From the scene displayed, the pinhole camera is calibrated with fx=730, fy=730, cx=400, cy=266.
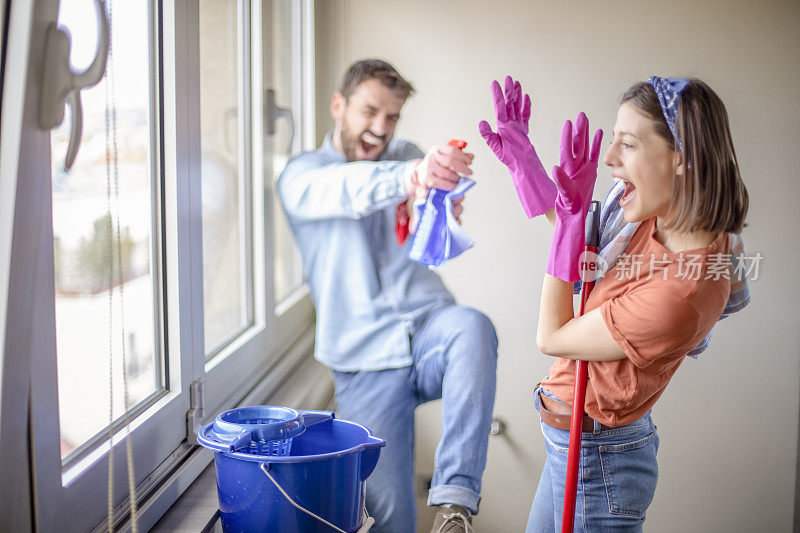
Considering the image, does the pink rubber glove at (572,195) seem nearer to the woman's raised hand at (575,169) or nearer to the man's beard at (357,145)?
the woman's raised hand at (575,169)

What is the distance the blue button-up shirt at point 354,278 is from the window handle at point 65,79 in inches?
26.4

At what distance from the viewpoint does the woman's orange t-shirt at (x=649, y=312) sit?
37.0 inches

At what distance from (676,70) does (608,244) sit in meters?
0.74

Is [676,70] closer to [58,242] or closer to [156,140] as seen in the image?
[156,140]

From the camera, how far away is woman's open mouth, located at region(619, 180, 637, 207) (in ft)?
3.36

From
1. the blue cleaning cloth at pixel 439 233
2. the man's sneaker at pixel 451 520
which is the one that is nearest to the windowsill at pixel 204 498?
the man's sneaker at pixel 451 520

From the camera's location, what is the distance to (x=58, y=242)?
2.97ft

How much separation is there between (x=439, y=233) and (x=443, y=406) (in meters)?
0.33

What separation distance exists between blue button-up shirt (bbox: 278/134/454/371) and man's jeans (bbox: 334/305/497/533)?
38 millimetres

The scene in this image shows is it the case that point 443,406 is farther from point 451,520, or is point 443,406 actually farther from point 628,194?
point 628,194

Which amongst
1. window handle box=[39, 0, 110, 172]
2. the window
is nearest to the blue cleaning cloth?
the window

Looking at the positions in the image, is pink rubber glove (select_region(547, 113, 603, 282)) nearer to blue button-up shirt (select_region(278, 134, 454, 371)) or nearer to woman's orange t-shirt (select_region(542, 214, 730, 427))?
woman's orange t-shirt (select_region(542, 214, 730, 427))

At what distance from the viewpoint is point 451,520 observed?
128 centimetres

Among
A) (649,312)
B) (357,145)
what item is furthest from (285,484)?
(357,145)
